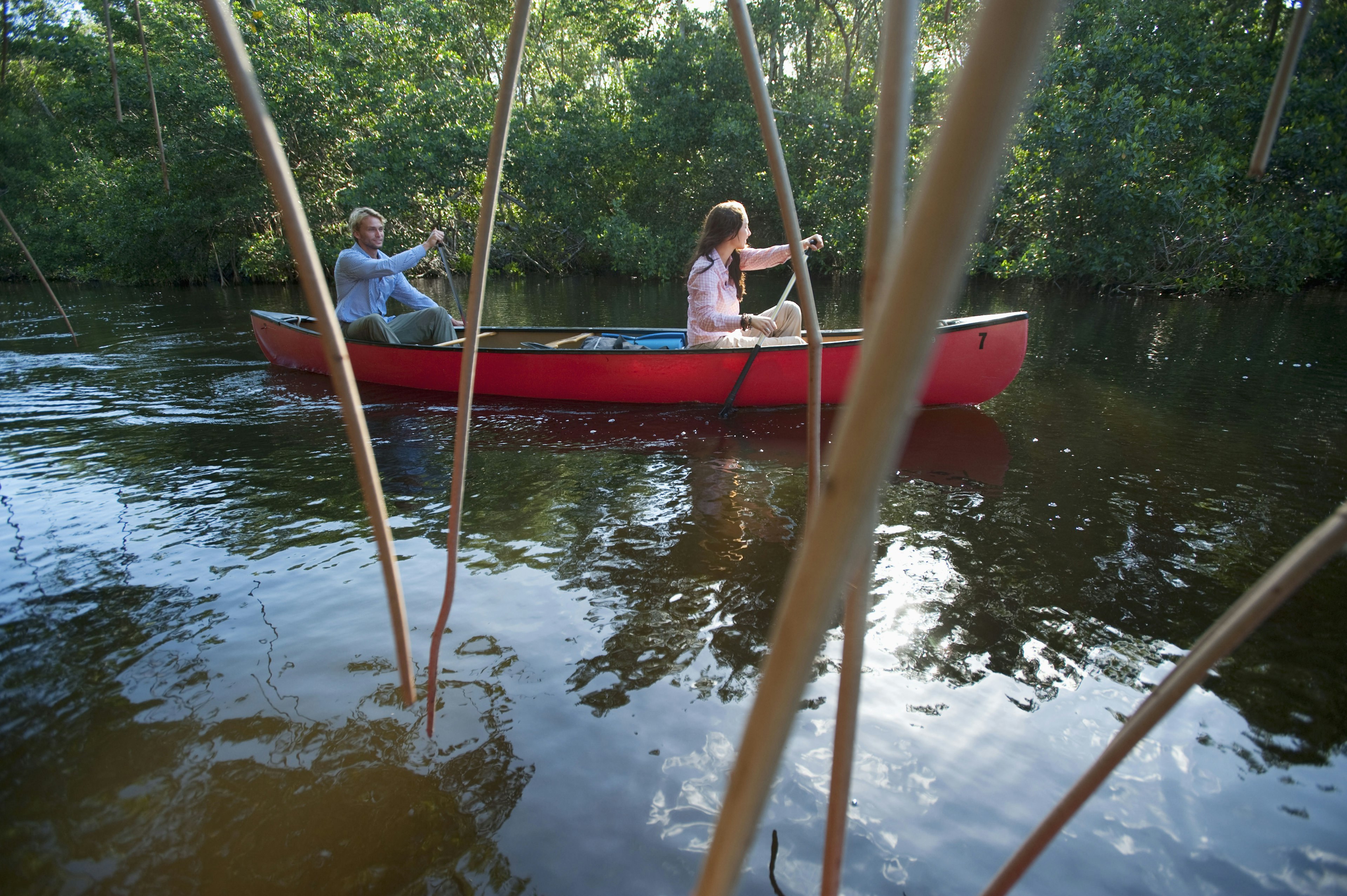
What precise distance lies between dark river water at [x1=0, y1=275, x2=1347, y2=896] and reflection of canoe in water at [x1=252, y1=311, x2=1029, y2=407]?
0.58 metres

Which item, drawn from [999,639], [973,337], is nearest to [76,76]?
[973,337]

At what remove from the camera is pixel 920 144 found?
15.1 m

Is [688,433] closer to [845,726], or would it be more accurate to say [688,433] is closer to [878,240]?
[845,726]

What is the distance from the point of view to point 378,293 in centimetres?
658

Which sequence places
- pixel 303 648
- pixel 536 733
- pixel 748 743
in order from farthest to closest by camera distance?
pixel 303 648 → pixel 536 733 → pixel 748 743

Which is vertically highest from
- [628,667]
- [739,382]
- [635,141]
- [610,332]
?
[635,141]

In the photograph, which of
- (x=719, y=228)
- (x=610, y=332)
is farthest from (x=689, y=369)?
(x=610, y=332)

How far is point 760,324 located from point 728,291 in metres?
0.35

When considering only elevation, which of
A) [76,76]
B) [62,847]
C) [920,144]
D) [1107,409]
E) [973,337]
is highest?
[76,76]

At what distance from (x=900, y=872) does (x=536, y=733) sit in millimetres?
977

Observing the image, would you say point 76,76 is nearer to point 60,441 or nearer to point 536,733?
point 60,441

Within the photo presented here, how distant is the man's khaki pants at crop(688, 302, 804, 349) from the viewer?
5316 mm

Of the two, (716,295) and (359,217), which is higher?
(359,217)

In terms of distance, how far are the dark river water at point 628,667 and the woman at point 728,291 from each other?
1.02 meters
